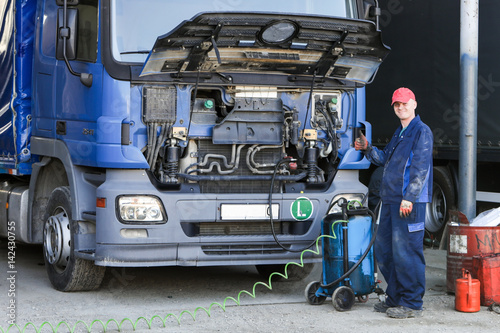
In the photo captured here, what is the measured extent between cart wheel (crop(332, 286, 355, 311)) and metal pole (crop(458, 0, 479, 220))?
6.08 ft

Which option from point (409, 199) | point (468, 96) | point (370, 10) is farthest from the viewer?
point (468, 96)

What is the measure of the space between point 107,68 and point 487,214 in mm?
3602

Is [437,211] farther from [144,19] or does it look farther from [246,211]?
[144,19]

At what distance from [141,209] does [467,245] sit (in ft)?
9.27

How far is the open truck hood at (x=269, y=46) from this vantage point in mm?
6828

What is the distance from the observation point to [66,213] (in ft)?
25.4

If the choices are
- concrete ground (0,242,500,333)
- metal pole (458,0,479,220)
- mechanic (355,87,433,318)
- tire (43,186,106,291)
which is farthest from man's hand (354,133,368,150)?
tire (43,186,106,291)

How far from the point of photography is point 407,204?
686 centimetres

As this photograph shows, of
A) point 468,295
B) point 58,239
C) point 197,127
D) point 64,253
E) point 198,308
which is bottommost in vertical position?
point 198,308

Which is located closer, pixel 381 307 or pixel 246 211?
pixel 381 307

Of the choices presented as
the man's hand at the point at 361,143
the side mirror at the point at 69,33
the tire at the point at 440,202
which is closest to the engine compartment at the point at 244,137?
the man's hand at the point at 361,143

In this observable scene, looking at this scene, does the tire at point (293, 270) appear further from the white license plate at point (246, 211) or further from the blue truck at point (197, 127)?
the white license plate at point (246, 211)

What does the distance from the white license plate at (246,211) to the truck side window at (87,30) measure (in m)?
1.64

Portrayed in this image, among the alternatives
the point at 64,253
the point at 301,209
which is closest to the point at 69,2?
the point at 64,253
